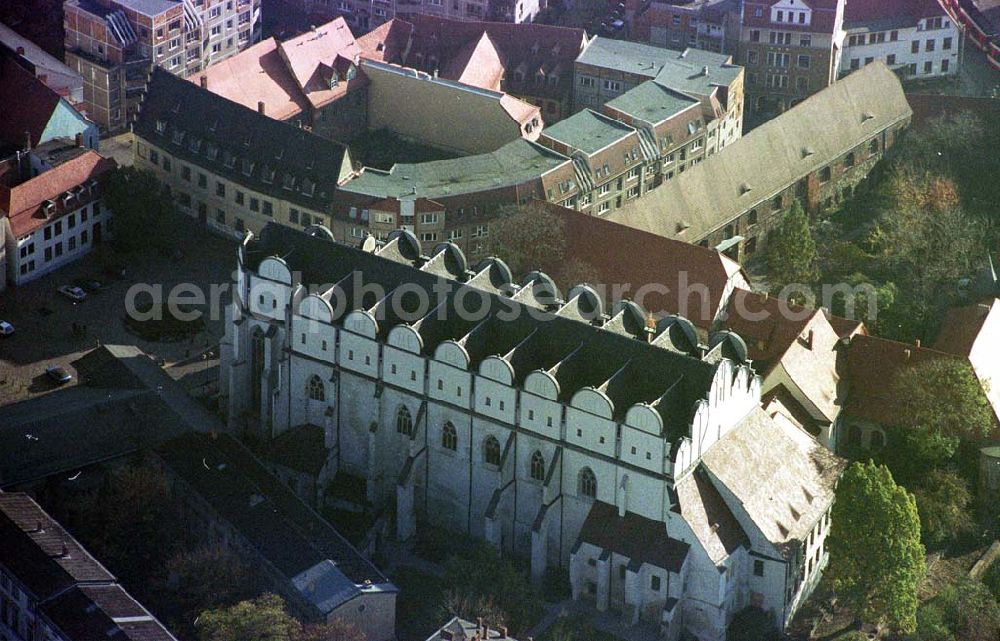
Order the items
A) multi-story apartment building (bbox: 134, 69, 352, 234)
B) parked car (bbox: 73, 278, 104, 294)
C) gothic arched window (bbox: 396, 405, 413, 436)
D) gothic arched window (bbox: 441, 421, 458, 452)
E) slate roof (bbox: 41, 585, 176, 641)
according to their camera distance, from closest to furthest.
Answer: slate roof (bbox: 41, 585, 176, 641) < gothic arched window (bbox: 441, 421, 458, 452) < gothic arched window (bbox: 396, 405, 413, 436) < parked car (bbox: 73, 278, 104, 294) < multi-story apartment building (bbox: 134, 69, 352, 234)

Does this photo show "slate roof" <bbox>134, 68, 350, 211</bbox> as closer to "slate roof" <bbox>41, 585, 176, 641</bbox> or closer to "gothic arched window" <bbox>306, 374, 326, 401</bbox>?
"gothic arched window" <bbox>306, 374, 326, 401</bbox>

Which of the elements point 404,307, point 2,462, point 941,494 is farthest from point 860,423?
point 2,462

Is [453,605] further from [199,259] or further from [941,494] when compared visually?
[199,259]

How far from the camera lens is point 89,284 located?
6875 inches

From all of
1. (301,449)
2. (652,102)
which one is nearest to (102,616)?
(301,449)

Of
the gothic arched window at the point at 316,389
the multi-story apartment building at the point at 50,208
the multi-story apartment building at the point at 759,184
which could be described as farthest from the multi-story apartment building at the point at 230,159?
the gothic arched window at the point at 316,389

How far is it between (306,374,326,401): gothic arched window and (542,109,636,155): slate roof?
137 ft

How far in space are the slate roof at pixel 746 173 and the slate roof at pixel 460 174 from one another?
9635mm

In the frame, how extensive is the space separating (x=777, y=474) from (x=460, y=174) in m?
48.1

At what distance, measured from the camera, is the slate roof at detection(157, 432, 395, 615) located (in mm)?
136750

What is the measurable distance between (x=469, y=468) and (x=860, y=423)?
1163 inches

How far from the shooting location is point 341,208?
17625 cm

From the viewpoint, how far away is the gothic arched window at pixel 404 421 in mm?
147887

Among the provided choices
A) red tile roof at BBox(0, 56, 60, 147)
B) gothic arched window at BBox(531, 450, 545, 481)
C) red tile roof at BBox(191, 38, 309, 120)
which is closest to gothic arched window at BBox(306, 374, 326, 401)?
gothic arched window at BBox(531, 450, 545, 481)
